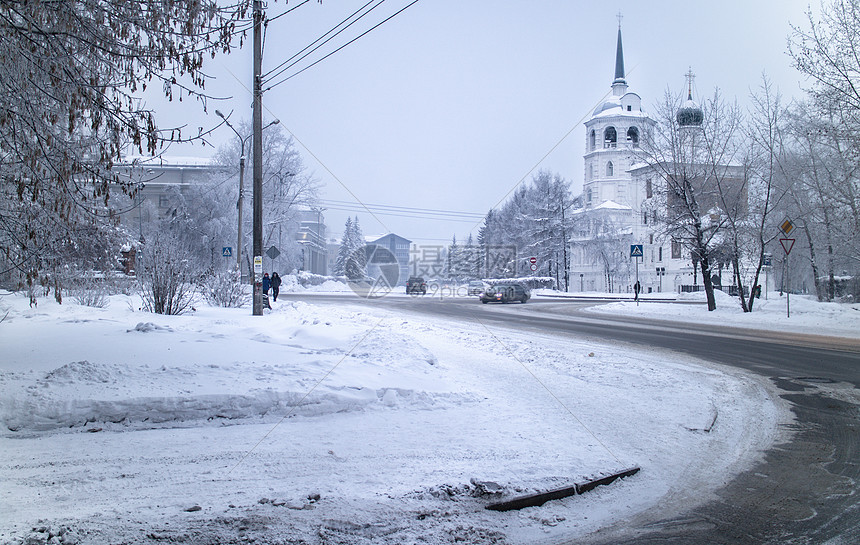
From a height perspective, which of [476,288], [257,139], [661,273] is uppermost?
[257,139]

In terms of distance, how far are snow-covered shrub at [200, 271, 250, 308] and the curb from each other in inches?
656

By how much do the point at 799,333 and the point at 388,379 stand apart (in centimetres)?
1678

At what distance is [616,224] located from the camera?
71562 millimetres

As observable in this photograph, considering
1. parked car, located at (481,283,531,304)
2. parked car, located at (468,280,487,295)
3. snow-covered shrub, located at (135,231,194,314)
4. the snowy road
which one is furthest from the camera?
parked car, located at (468,280,487,295)

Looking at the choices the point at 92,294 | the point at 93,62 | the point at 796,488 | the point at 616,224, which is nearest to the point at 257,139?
the point at 92,294

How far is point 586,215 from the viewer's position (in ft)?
223

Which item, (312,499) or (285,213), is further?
(285,213)

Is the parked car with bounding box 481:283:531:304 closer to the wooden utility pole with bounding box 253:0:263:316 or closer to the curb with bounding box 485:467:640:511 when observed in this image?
the wooden utility pole with bounding box 253:0:263:316

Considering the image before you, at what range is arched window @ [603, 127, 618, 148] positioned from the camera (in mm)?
78188

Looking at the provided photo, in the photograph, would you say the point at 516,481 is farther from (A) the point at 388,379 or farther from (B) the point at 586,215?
(B) the point at 586,215

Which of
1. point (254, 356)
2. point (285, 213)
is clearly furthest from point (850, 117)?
point (285, 213)

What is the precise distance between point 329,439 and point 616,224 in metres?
70.8

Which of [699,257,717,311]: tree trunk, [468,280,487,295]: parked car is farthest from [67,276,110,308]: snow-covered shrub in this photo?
[468,280,487,295]: parked car

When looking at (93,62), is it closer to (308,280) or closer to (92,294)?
(92,294)
